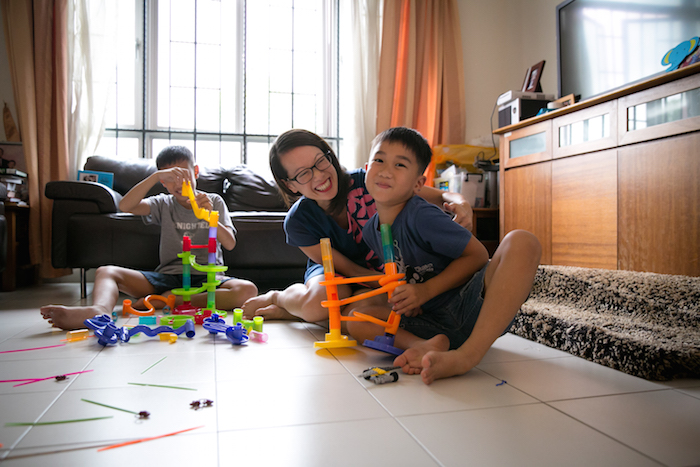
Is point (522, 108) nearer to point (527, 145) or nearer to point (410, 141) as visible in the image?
point (527, 145)

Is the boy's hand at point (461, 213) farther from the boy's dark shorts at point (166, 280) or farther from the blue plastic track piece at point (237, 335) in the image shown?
the boy's dark shorts at point (166, 280)

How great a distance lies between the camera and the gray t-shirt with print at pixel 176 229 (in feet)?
5.94

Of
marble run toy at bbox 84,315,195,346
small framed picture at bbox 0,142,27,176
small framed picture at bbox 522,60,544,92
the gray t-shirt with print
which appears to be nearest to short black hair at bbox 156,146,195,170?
the gray t-shirt with print

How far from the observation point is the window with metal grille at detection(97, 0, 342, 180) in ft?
10.4

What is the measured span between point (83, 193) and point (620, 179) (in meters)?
A: 2.49

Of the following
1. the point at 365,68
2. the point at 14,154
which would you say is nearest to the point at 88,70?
the point at 14,154

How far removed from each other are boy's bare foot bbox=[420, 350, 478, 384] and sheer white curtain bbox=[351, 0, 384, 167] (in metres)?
2.56

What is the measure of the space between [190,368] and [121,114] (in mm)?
2823

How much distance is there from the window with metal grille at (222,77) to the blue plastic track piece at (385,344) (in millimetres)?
2276

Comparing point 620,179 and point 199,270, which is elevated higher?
point 620,179

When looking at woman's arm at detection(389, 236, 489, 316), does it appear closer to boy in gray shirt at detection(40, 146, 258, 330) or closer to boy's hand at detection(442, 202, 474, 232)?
boy's hand at detection(442, 202, 474, 232)

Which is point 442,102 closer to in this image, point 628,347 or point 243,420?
point 628,347

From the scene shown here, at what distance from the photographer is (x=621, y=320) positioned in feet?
3.88

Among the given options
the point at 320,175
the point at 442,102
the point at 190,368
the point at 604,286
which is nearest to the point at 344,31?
the point at 442,102
